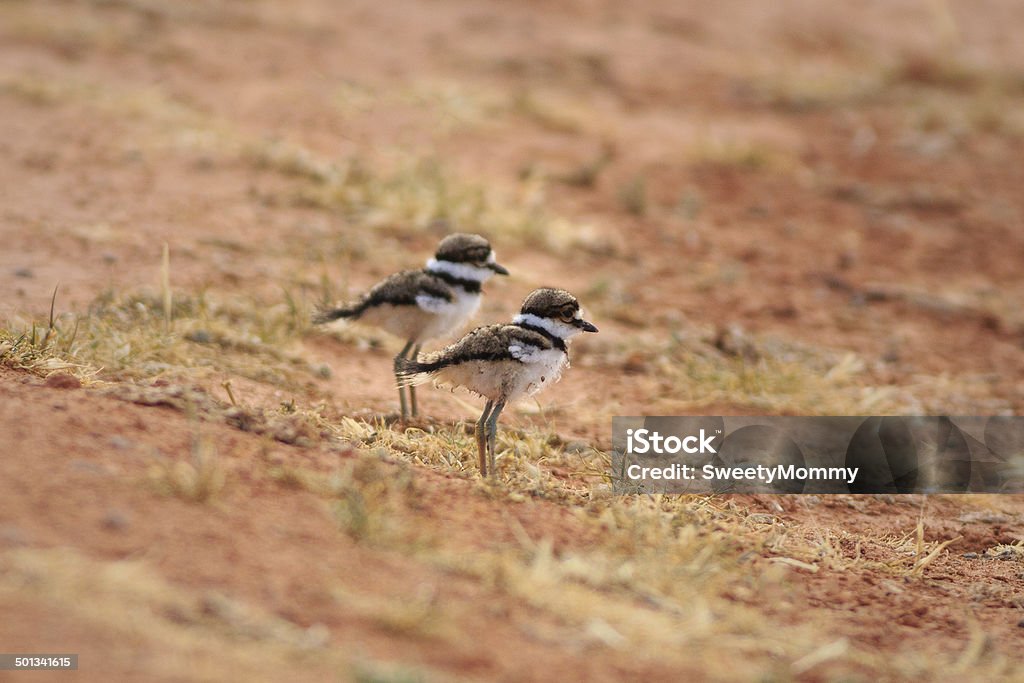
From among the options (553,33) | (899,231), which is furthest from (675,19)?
(899,231)

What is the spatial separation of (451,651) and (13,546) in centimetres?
155

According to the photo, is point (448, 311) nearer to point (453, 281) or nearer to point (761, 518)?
point (453, 281)

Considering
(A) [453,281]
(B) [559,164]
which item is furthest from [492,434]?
(B) [559,164]

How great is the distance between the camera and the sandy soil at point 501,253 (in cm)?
398

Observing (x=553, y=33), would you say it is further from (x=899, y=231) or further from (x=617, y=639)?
(x=617, y=639)

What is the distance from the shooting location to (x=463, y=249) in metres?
6.75

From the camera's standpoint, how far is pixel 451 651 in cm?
382

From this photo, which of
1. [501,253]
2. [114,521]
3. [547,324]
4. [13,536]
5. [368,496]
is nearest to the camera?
[13,536]

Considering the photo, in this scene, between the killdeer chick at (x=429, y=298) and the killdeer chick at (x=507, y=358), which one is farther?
the killdeer chick at (x=429, y=298)

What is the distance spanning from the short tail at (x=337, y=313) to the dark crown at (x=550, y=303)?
1210mm

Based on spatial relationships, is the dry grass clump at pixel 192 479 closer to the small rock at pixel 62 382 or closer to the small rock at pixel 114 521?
the small rock at pixel 114 521

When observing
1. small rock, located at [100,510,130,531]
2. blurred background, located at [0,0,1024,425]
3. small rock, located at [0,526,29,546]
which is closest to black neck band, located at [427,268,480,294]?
blurred background, located at [0,0,1024,425]

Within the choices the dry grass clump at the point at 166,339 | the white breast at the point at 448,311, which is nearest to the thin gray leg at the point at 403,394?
the white breast at the point at 448,311

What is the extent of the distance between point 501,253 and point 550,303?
12.2 feet
